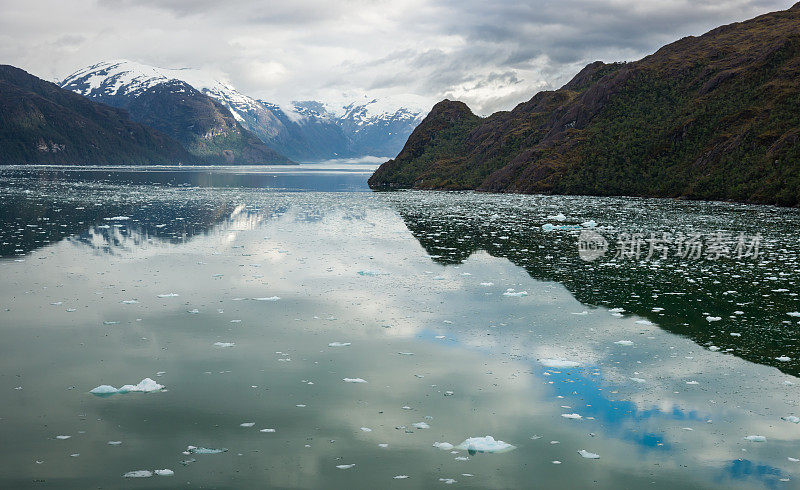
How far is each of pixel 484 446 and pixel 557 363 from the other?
4594mm

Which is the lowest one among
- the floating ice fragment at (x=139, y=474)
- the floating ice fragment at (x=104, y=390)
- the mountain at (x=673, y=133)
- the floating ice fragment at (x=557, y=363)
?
the floating ice fragment at (x=139, y=474)

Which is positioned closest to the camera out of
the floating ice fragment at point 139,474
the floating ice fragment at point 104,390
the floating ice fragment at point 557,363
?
the floating ice fragment at point 139,474

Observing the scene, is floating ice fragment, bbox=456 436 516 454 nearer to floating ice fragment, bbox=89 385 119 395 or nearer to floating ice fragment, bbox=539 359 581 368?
floating ice fragment, bbox=539 359 581 368

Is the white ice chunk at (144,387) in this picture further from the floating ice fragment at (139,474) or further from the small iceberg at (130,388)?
the floating ice fragment at (139,474)

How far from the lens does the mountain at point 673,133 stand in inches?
3078

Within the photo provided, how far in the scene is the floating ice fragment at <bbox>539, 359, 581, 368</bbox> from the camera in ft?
44.1

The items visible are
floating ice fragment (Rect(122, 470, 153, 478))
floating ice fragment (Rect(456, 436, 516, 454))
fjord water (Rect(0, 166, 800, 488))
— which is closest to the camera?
floating ice fragment (Rect(122, 470, 153, 478))

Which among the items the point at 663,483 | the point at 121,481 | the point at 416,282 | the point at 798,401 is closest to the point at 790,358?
the point at 798,401

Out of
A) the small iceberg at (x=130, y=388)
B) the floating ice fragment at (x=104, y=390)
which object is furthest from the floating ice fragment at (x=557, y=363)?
the floating ice fragment at (x=104, y=390)

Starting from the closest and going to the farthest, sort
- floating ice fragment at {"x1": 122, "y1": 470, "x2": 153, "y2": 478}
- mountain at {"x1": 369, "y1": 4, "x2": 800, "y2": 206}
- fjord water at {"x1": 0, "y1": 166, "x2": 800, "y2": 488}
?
floating ice fragment at {"x1": 122, "y1": 470, "x2": 153, "y2": 478} < fjord water at {"x1": 0, "y1": 166, "x2": 800, "y2": 488} < mountain at {"x1": 369, "y1": 4, "x2": 800, "y2": 206}

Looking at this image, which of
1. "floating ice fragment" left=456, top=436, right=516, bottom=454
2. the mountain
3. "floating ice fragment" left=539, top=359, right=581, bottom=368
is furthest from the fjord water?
the mountain

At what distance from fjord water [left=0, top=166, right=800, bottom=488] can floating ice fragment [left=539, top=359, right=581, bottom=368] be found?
51mm

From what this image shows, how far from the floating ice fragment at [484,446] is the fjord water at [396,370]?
183 millimetres

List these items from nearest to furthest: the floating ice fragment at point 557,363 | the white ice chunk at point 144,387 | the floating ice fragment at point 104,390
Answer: the floating ice fragment at point 104,390, the white ice chunk at point 144,387, the floating ice fragment at point 557,363
